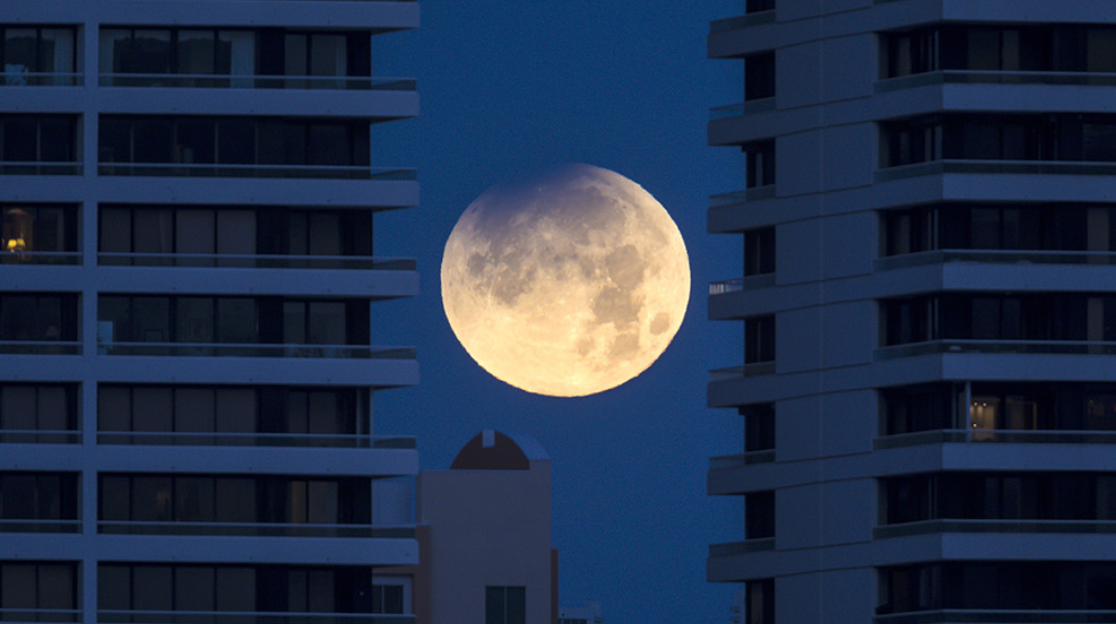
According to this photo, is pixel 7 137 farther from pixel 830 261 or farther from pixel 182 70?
pixel 830 261

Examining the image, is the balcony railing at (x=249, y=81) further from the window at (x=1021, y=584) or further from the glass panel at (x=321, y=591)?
the window at (x=1021, y=584)

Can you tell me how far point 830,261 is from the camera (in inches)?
5620

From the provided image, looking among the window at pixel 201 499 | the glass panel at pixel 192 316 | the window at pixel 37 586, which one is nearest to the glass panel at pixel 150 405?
the window at pixel 201 499

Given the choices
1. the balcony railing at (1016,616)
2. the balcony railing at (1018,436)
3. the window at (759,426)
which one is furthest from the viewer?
the window at (759,426)

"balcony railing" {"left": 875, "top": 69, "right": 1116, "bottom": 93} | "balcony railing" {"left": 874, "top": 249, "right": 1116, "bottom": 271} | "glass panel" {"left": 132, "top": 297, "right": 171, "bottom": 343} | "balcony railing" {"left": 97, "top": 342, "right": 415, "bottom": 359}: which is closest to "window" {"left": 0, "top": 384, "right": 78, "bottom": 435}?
"balcony railing" {"left": 97, "top": 342, "right": 415, "bottom": 359}

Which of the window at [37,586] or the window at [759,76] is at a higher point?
the window at [759,76]

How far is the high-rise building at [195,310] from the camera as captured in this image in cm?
13812

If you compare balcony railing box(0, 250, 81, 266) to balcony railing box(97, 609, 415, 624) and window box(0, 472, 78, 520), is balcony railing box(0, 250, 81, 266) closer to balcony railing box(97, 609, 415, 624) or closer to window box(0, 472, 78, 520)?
window box(0, 472, 78, 520)

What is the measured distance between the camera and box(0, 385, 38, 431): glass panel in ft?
457

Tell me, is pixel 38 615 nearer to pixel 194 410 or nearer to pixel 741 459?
pixel 194 410

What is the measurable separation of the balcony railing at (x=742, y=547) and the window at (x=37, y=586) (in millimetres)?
29713

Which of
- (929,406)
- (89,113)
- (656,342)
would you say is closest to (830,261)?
(929,406)

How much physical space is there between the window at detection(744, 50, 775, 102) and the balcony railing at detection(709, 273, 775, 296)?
8445 mm

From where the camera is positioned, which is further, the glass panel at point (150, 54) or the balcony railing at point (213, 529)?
the glass panel at point (150, 54)
